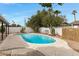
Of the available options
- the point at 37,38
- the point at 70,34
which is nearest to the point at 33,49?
the point at 37,38

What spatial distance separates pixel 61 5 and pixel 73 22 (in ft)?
2.37

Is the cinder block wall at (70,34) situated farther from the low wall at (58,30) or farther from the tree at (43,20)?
the tree at (43,20)

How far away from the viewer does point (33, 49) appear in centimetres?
991

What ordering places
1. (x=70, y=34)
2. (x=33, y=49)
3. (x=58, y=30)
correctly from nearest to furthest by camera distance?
(x=33, y=49) → (x=58, y=30) → (x=70, y=34)

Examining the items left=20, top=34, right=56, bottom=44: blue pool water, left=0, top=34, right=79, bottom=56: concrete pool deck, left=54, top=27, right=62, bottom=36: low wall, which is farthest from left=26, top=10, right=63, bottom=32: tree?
left=0, top=34, right=79, bottom=56: concrete pool deck

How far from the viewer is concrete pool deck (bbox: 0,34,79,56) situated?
9812 millimetres

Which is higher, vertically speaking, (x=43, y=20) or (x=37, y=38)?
(x=43, y=20)

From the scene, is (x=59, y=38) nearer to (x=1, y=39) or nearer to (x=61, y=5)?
(x=61, y=5)

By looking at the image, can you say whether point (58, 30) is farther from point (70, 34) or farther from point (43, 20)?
point (43, 20)

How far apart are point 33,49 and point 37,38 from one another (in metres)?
0.52

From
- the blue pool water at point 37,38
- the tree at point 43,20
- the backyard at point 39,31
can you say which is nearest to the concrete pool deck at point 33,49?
the backyard at point 39,31

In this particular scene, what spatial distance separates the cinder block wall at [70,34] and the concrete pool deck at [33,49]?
0.88 feet

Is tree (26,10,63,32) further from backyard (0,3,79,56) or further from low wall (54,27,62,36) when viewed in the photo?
low wall (54,27,62,36)

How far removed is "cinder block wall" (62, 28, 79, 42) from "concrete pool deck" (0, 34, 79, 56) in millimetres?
268
